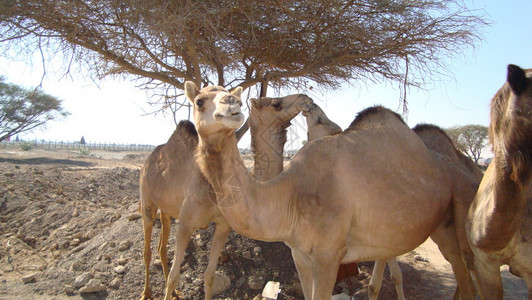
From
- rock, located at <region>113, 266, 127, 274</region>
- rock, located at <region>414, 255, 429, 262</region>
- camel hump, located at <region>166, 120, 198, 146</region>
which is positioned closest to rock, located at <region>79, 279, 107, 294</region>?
rock, located at <region>113, 266, 127, 274</region>

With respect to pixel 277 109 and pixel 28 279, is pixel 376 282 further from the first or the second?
pixel 28 279

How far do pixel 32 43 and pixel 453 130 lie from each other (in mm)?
26829

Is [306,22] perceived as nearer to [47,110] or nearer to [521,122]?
[521,122]

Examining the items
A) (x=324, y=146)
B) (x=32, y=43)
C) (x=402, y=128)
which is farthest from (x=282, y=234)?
(x=32, y=43)

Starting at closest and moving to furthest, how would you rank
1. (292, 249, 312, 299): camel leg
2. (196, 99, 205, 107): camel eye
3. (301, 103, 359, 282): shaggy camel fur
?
(196, 99, 205, 107): camel eye
(292, 249, 312, 299): camel leg
(301, 103, 359, 282): shaggy camel fur

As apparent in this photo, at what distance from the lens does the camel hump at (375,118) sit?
4.05 meters

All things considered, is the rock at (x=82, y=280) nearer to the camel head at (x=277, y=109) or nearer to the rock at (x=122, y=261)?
the rock at (x=122, y=261)

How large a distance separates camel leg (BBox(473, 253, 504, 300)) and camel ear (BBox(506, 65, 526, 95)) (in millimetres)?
1442

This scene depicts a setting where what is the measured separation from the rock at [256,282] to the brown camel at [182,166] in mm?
802

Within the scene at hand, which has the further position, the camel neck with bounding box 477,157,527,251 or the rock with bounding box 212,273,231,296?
the rock with bounding box 212,273,231,296

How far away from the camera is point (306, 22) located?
234 inches

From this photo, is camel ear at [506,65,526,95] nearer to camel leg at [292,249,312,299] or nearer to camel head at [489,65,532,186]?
camel head at [489,65,532,186]

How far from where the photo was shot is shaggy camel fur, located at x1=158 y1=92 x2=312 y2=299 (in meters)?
4.47

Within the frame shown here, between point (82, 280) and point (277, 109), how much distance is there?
374cm
